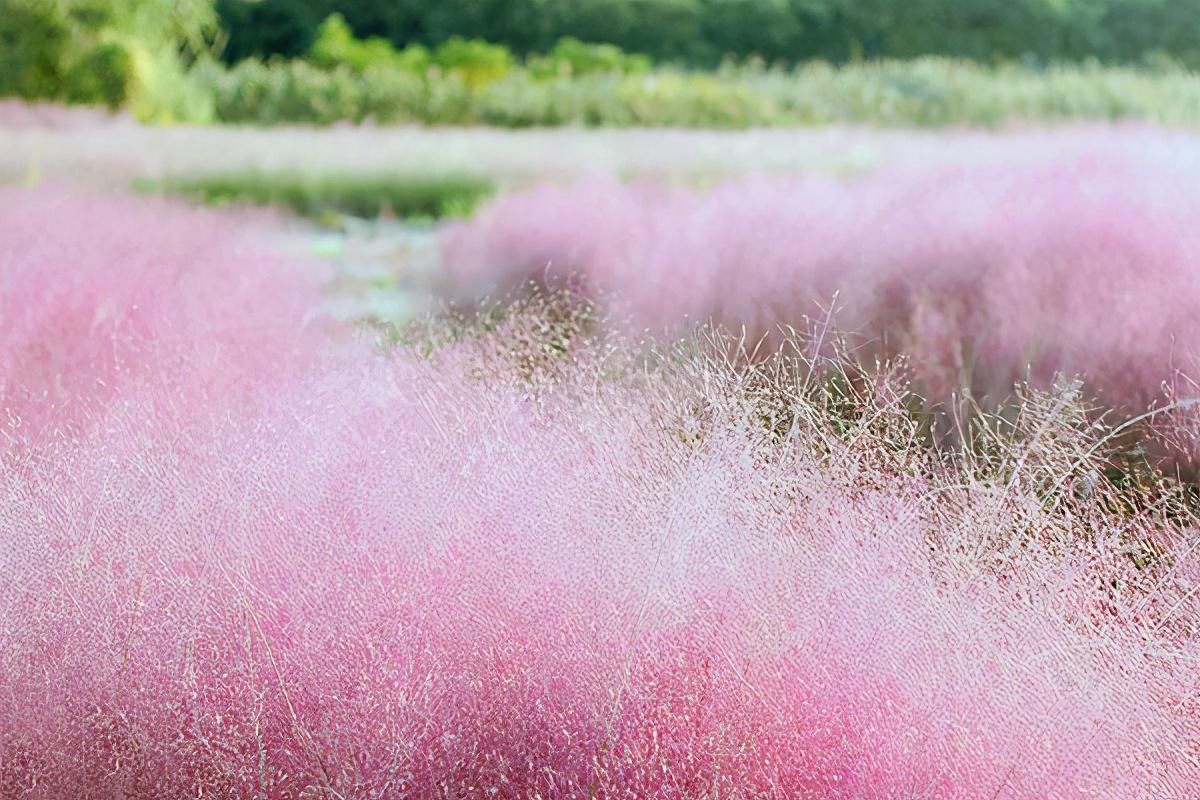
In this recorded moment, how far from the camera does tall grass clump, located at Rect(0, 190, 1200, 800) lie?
71 centimetres

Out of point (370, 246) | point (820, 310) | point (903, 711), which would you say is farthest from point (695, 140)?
point (903, 711)

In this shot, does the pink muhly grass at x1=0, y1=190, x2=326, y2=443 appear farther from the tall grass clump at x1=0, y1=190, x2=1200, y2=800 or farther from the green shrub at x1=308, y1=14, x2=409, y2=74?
the green shrub at x1=308, y1=14, x2=409, y2=74

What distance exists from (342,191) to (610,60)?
0.70m

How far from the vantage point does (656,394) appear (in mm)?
915

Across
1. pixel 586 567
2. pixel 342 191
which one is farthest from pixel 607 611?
pixel 342 191

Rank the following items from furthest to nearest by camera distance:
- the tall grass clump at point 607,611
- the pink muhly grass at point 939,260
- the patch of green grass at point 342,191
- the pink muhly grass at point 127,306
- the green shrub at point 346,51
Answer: the green shrub at point 346,51
the patch of green grass at point 342,191
the pink muhly grass at point 939,260
the pink muhly grass at point 127,306
the tall grass clump at point 607,611

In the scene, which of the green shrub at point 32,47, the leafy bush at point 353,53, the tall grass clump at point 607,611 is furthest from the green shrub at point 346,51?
the tall grass clump at point 607,611

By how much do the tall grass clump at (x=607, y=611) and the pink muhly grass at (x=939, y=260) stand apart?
0.27 m

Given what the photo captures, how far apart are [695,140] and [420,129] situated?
464 millimetres

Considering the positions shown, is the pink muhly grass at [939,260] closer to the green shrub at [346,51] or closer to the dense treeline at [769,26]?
the green shrub at [346,51]

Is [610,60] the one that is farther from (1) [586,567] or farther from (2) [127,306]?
(1) [586,567]

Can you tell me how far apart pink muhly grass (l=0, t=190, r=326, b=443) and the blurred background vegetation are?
33cm

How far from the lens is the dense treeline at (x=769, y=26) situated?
6.23 feet

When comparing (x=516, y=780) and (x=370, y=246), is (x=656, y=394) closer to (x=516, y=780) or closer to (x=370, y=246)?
(x=516, y=780)
